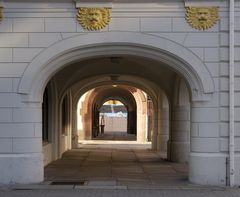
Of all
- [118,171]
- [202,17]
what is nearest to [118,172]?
[118,171]

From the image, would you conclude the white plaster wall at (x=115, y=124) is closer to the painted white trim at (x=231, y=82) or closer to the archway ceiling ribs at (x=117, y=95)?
the archway ceiling ribs at (x=117, y=95)

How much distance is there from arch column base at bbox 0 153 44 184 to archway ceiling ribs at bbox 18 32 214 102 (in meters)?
1.40

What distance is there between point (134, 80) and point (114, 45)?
500 inches

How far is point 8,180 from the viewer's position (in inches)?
478

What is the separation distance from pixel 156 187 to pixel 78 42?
3.81 meters

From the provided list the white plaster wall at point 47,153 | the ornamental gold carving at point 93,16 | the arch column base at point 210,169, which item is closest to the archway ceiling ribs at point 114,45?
the ornamental gold carving at point 93,16

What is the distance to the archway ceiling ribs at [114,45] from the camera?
12.4m

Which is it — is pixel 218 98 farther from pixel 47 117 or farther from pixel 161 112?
pixel 161 112

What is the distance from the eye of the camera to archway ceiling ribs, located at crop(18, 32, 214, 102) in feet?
40.5

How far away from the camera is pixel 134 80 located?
993 inches

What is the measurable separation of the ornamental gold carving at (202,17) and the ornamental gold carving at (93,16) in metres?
1.90

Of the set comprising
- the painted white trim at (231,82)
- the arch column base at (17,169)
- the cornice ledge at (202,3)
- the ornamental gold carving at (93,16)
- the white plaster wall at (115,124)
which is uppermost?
the cornice ledge at (202,3)

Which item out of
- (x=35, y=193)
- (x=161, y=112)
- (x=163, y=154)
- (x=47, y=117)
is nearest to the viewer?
(x=35, y=193)

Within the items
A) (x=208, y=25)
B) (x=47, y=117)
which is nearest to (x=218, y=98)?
(x=208, y=25)
